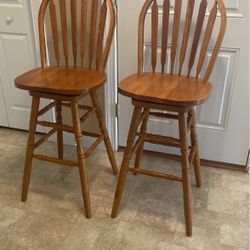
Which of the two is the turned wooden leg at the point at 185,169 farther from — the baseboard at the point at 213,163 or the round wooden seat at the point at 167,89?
the baseboard at the point at 213,163

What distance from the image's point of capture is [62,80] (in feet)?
4.43

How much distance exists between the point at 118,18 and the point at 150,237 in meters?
1.10

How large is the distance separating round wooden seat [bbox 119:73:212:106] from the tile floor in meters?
0.60

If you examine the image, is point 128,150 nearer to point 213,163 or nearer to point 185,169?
point 185,169

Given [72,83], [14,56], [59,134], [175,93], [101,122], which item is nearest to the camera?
[175,93]

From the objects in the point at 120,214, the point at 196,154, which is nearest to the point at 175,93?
the point at 196,154

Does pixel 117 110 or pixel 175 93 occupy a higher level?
pixel 175 93

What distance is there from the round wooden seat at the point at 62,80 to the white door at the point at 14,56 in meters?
0.46

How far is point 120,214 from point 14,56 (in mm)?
1184

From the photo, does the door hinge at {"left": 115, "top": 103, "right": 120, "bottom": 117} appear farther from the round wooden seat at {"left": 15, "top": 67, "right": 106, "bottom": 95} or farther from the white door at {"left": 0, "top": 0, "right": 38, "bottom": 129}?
the white door at {"left": 0, "top": 0, "right": 38, "bottom": 129}

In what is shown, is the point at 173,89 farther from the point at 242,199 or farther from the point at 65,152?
the point at 65,152

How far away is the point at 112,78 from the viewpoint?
5.68 ft

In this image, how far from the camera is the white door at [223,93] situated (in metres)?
1.49

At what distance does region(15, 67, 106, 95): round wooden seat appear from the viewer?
1260 millimetres
